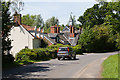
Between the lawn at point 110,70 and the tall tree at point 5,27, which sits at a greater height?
the tall tree at point 5,27

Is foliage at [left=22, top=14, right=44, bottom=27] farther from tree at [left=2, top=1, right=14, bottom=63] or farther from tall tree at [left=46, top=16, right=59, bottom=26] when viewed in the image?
tree at [left=2, top=1, right=14, bottom=63]

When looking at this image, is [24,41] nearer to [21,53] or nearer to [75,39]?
[21,53]

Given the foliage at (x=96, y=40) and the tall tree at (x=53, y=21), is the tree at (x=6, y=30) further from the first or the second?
the tall tree at (x=53, y=21)

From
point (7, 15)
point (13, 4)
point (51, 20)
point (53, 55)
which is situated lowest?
point (53, 55)

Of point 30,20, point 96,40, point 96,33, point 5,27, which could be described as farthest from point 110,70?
point 30,20

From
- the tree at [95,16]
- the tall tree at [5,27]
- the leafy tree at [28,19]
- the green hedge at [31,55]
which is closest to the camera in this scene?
the tall tree at [5,27]

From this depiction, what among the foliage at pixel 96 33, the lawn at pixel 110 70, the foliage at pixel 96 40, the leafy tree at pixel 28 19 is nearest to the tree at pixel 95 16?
the foliage at pixel 96 33

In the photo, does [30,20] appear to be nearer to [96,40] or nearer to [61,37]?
[61,37]

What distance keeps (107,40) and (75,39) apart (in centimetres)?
1066

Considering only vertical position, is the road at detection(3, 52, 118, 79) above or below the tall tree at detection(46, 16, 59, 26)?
below

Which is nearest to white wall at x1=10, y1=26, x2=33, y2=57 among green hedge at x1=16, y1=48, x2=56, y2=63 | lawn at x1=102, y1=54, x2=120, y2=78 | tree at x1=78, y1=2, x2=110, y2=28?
green hedge at x1=16, y1=48, x2=56, y2=63

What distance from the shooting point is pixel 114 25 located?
2606 cm

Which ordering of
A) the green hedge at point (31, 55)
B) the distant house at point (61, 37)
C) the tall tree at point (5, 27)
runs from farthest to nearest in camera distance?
the distant house at point (61, 37), the green hedge at point (31, 55), the tall tree at point (5, 27)

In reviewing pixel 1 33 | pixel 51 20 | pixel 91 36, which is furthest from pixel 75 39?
pixel 51 20
